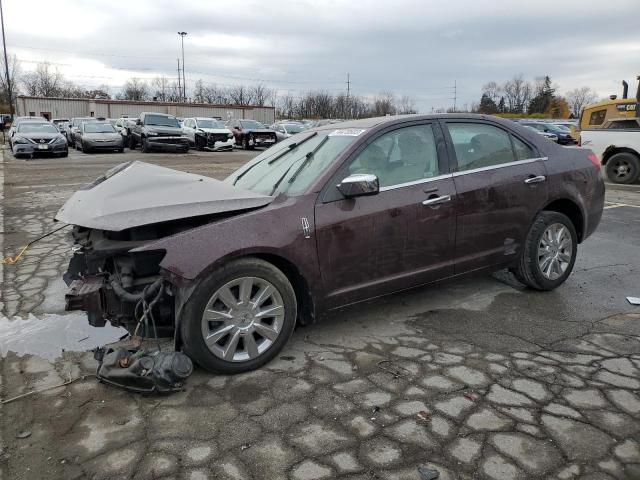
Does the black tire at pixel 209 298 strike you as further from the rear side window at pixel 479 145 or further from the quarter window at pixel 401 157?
the rear side window at pixel 479 145

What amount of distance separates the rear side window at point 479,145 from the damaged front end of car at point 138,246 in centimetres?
→ 176

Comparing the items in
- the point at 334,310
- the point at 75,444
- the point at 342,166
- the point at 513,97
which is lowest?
the point at 75,444

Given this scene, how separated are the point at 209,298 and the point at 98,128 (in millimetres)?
23630

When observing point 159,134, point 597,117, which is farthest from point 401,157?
point 159,134

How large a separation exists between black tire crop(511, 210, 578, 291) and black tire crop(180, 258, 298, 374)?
2398 millimetres

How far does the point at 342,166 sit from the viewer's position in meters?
3.80

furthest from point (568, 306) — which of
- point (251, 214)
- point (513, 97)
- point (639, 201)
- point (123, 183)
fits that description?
point (513, 97)

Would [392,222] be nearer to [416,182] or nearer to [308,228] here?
[416,182]

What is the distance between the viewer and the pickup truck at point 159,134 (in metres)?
23.4

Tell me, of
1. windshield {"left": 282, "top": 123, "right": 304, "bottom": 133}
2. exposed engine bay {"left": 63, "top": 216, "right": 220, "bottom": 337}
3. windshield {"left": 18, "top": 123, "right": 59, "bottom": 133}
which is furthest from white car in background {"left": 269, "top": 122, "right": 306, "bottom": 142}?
exposed engine bay {"left": 63, "top": 216, "right": 220, "bottom": 337}

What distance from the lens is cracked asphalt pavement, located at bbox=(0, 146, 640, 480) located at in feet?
8.36

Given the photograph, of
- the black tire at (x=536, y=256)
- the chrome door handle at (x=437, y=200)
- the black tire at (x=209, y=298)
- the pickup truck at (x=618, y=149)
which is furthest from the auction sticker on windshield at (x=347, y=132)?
the pickup truck at (x=618, y=149)

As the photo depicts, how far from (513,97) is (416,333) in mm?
103057

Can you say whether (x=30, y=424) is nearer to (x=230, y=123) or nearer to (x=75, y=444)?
(x=75, y=444)
